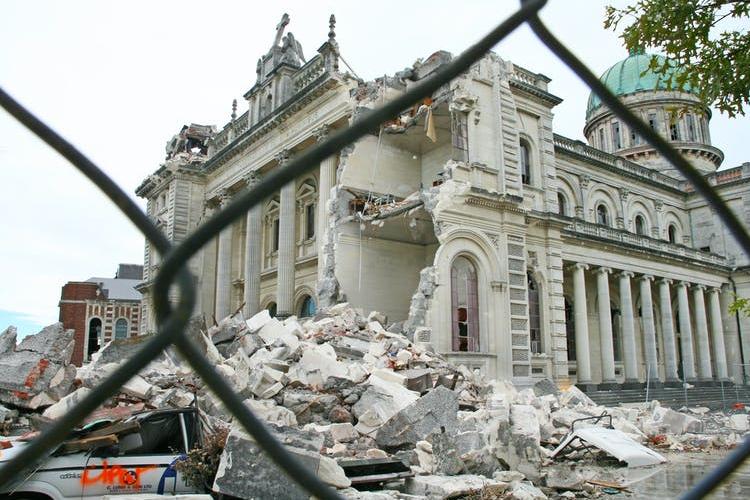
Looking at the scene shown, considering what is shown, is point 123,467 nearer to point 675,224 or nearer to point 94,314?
point 675,224

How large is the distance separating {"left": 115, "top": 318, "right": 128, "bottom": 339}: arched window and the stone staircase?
4213cm

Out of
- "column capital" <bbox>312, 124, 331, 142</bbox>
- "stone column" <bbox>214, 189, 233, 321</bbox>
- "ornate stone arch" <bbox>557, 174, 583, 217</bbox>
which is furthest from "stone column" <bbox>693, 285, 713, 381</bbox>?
"stone column" <bbox>214, 189, 233, 321</bbox>

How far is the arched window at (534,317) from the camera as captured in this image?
2105 cm

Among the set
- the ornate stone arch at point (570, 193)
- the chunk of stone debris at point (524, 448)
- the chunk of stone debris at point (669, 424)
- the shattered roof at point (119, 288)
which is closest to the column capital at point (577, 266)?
the ornate stone arch at point (570, 193)

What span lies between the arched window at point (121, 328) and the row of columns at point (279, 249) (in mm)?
22992

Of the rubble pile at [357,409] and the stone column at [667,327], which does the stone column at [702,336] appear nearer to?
the stone column at [667,327]

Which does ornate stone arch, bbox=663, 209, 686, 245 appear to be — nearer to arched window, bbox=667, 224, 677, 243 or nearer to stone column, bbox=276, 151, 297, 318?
arched window, bbox=667, 224, 677, 243

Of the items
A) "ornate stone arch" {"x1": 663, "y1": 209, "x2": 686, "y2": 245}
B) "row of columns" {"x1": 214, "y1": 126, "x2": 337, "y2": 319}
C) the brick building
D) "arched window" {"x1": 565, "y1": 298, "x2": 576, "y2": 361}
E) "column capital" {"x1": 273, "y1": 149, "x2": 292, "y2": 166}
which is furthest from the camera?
the brick building

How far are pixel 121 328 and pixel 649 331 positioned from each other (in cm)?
4263

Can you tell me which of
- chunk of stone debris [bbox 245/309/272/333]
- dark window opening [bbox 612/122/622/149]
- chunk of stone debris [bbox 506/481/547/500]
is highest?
dark window opening [bbox 612/122/622/149]

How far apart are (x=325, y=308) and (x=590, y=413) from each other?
8.96 m

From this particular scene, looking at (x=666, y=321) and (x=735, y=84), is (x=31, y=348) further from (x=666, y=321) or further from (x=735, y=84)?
(x=666, y=321)

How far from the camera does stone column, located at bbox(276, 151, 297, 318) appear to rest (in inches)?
1008

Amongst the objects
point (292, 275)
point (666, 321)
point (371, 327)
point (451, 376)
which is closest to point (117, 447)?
point (451, 376)
